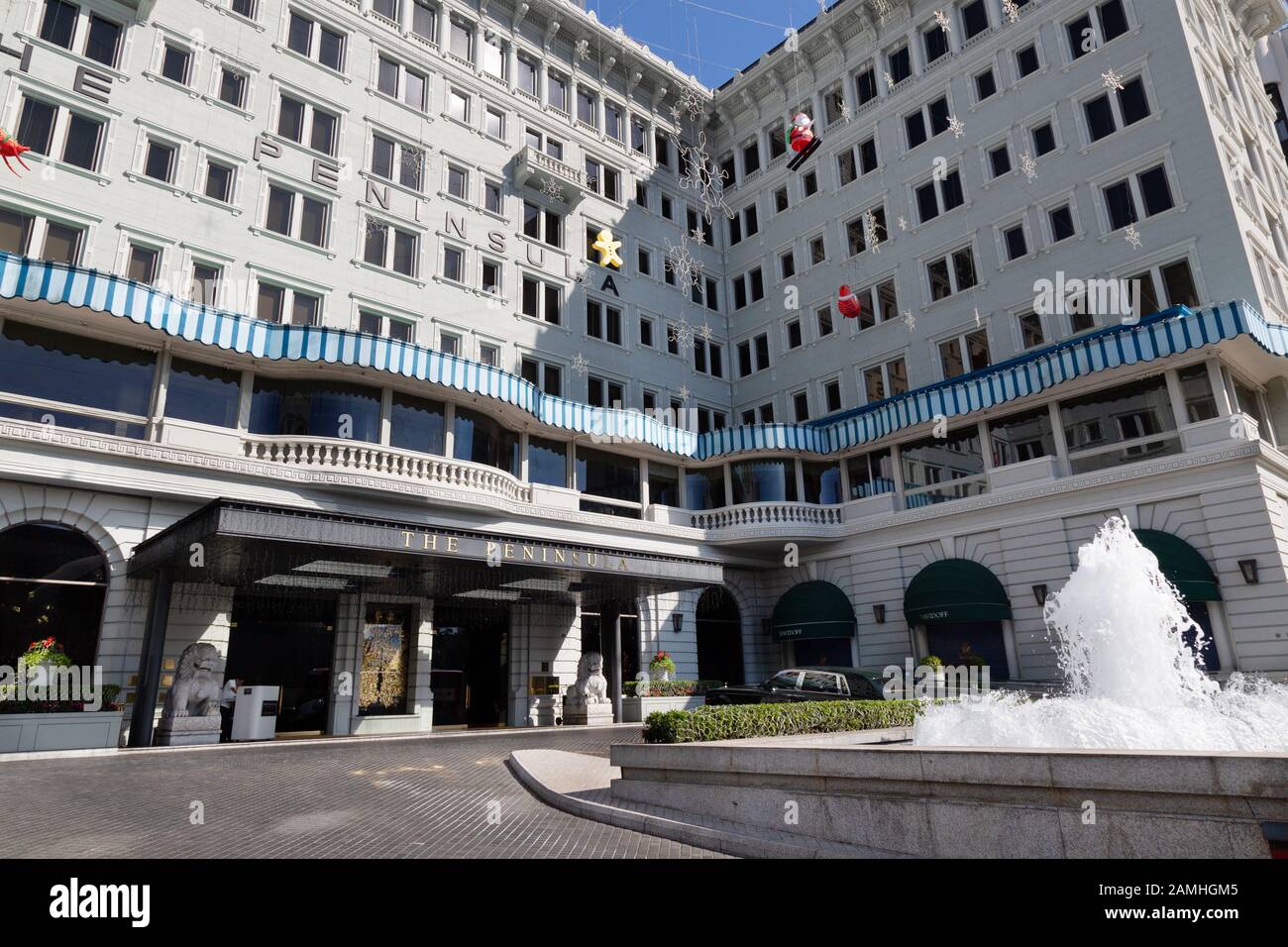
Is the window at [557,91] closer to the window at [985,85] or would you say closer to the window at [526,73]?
the window at [526,73]

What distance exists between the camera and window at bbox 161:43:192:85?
24047mm

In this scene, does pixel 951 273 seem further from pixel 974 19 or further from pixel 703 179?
pixel 703 179

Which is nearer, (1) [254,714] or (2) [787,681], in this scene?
(2) [787,681]

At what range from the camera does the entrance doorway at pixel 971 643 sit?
81.7 ft

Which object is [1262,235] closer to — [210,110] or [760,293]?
[760,293]

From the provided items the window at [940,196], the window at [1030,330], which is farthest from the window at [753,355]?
the window at [1030,330]

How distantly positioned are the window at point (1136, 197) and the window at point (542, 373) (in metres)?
20.9

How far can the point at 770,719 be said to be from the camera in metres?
11.9

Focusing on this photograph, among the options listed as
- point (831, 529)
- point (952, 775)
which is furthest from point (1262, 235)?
point (952, 775)


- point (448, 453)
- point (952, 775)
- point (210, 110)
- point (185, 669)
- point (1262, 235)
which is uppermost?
point (210, 110)

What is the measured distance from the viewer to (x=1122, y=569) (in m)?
13.3

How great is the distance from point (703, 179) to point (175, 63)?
24.9m

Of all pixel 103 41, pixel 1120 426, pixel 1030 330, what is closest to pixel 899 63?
pixel 1030 330
